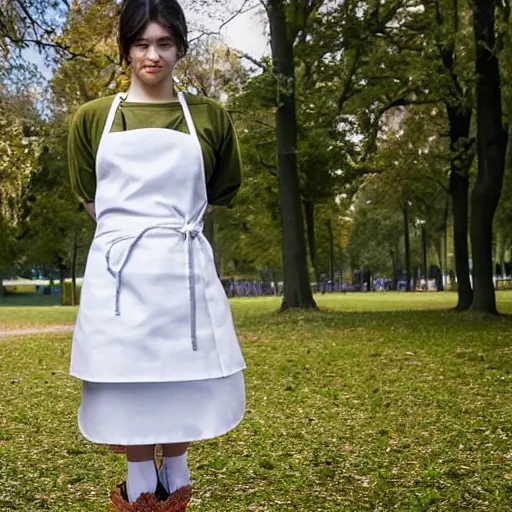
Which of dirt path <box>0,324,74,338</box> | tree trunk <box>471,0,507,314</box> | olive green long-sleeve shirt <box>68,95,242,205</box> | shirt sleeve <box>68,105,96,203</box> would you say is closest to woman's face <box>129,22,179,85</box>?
olive green long-sleeve shirt <box>68,95,242,205</box>

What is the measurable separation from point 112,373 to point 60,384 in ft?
23.8

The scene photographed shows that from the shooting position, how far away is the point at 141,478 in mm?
2713

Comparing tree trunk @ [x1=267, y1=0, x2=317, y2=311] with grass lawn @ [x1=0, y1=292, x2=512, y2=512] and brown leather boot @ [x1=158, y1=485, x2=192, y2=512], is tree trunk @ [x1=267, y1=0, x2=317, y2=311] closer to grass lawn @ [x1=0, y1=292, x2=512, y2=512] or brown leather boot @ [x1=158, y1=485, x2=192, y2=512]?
grass lawn @ [x1=0, y1=292, x2=512, y2=512]

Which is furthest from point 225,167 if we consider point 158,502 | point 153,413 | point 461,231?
point 461,231

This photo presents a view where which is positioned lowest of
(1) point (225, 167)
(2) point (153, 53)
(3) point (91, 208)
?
(3) point (91, 208)

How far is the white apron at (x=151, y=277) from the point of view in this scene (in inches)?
102

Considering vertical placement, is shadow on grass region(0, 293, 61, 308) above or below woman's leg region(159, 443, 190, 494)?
above

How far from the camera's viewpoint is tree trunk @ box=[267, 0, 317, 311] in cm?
1920

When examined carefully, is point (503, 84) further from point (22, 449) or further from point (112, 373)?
point (112, 373)

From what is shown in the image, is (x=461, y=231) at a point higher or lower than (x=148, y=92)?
higher

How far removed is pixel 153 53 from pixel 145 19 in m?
0.12

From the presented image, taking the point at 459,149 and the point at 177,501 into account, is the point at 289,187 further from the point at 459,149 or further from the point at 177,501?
the point at 177,501

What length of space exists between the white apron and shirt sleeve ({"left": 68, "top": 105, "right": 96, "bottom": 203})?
0.12 m

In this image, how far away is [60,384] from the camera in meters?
9.52
